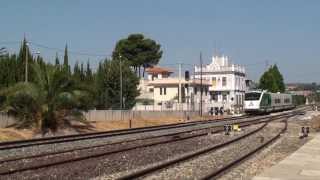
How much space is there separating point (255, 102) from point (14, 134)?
4284 centimetres

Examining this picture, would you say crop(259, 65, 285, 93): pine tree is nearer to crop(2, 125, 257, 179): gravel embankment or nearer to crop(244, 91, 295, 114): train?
crop(244, 91, 295, 114): train

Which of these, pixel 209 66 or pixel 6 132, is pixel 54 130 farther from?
pixel 209 66

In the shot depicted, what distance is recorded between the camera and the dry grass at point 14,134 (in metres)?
32.6

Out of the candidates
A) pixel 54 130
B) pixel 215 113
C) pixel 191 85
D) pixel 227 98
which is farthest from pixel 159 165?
pixel 227 98

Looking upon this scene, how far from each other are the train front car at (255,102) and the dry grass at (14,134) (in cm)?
4035

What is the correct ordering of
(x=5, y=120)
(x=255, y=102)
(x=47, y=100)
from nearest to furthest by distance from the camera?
(x=5, y=120) → (x=47, y=100) → (x=255, y=102)

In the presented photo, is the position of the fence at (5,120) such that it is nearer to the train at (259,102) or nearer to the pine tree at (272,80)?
the train at (259,102)

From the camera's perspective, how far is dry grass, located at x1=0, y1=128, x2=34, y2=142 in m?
32.6

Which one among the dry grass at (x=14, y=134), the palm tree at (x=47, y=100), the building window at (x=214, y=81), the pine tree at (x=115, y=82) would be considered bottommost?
the dry grass at (x=14, y=134)

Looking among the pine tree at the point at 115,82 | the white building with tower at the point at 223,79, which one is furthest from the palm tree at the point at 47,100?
the white building with tower at the point at 223,79

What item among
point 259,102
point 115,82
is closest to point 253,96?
point 259,102

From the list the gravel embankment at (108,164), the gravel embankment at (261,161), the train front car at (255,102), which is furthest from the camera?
the train front car at (255,102)

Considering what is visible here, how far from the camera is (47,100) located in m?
38.3

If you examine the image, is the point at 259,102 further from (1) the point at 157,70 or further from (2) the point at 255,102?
(1) the point at 157,70
